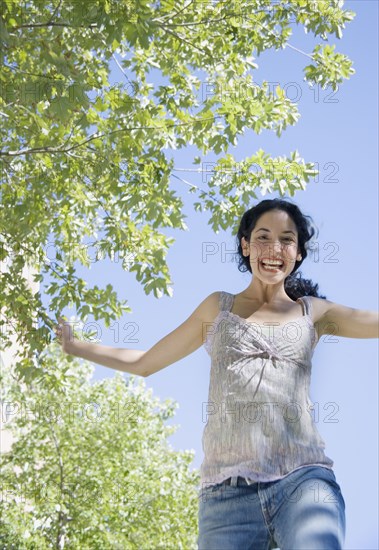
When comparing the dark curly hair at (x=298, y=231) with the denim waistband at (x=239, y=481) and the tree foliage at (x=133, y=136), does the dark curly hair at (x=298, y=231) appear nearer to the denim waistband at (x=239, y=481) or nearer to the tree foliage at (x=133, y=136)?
the denim waistband at (x=239, y=481)

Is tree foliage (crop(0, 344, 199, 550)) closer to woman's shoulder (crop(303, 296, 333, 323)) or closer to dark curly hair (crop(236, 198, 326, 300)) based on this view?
dark curly hair (crop(236, 198, 326, 300))

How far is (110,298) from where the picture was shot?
8.05 m

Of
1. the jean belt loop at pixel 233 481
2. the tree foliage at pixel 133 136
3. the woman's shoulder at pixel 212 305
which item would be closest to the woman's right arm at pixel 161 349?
the woman's shoulder at pixel 212 305

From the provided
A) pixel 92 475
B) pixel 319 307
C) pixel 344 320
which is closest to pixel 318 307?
pixel 319 307

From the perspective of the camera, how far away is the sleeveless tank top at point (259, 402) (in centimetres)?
284

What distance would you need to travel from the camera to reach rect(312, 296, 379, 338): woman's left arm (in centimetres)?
318

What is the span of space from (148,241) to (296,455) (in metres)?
5.56

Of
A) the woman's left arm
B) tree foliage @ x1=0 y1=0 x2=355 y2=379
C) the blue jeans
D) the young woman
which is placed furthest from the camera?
tree foliage @ x1=0 y1=0 x2=355 y2=379

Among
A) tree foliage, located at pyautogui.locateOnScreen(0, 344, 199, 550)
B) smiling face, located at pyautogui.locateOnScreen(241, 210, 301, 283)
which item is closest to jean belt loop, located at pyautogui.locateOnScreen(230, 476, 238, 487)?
smiling face, located at pyautogui.locateOnScreen(241, 210, 301, 283)

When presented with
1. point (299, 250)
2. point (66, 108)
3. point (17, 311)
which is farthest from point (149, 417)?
point (299, 250)

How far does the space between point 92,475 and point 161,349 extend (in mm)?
11382

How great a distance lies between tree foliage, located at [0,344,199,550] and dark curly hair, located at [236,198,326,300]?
32.2 feet

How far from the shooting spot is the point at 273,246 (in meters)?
3.32

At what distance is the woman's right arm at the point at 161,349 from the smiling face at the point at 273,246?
7.8 inches
